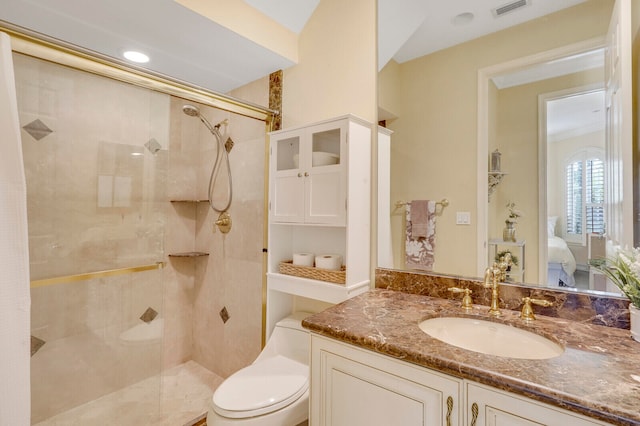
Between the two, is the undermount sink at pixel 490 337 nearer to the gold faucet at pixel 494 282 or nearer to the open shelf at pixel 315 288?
the gold faucet at pixel 494 282

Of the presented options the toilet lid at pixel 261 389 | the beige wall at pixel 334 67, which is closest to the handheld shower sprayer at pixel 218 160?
the beige wall at pixel 334 67

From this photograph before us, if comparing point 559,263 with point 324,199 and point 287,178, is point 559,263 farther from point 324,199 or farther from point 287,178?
point 287,178

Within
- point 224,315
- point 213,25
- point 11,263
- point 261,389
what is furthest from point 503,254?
point 224,315

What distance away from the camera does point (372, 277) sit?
63.0 inches

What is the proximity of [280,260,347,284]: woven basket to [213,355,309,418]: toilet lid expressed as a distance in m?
0.49

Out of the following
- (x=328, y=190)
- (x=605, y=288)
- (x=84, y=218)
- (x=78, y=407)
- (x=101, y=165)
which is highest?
(x=101, y=165)

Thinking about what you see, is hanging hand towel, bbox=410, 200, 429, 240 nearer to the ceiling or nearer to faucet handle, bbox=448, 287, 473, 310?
faucet handle, bbox=448, 287, 473, 310

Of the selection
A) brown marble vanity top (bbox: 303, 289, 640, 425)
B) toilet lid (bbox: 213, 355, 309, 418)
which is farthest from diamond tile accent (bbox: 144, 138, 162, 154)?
brown marble vanity top (bbox: 303, 289, 640, 425)

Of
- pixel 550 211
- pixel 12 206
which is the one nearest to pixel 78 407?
pixel 12 206

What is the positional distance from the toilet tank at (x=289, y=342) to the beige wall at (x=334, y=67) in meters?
1.23

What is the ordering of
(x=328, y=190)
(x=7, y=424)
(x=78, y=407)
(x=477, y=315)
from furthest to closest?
(x=78, y=407), (x=328, y=190), (x=477, y=315), (x=7, y=424)

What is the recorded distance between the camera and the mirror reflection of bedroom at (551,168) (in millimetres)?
1101

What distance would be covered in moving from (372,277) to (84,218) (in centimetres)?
167

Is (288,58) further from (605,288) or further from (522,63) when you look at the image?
(605,288)
